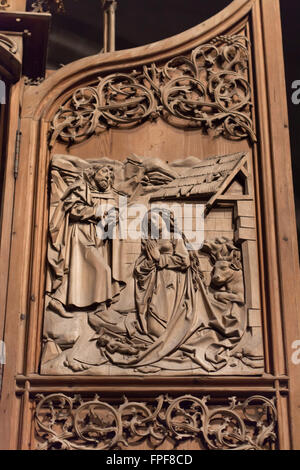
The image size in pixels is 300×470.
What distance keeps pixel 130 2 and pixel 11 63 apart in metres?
2.66

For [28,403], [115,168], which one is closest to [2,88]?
[115,168]

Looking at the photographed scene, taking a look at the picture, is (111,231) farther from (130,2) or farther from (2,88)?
(130,2)

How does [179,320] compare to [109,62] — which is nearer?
[179,320]

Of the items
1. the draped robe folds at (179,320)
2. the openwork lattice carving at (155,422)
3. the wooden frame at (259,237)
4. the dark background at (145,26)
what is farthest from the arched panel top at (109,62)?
the openwork lattice carving at (155,422)

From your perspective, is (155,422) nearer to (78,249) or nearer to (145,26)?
(78,249)

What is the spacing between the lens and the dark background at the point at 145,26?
7.43 m

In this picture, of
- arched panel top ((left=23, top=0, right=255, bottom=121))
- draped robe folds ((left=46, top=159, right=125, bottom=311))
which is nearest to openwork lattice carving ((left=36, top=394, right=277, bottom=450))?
draped robe folds ((left=46, top=159, right=125, bottom=311))

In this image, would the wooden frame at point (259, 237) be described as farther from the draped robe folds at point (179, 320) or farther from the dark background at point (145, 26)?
the dark background at point (145, 26)

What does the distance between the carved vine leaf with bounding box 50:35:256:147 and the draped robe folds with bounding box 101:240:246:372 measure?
94 cm

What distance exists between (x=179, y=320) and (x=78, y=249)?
759mm

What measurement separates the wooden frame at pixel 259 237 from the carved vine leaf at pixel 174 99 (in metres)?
0.08

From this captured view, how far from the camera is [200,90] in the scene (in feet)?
18.4

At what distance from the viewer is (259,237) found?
204 inches

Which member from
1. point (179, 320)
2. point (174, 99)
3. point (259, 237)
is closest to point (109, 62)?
point (174, 99)
